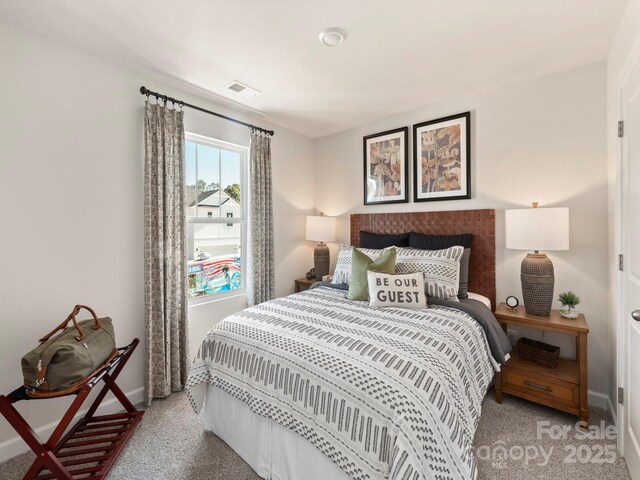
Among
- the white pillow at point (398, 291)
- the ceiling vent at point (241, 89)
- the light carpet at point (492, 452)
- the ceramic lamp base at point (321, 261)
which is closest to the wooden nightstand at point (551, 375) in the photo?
the light carpet at point (492, 452)

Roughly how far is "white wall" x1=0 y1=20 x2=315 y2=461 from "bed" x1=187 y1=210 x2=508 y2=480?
0.99 m

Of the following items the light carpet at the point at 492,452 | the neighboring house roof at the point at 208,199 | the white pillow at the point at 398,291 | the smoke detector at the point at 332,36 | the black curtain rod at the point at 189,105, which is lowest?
the light carpet at the point at 492,452

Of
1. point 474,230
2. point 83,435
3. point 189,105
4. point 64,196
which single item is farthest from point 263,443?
point 189,105

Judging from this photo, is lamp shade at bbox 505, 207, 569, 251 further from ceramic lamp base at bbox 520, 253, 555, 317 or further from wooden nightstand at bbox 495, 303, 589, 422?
wooden nightstand at bbox 495, 303, 589, 422

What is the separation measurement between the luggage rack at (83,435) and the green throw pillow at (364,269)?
5.36 ft

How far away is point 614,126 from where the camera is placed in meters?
1.91

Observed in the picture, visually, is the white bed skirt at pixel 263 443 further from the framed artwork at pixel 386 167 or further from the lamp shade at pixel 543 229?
the framed artwork at pixel 386 167

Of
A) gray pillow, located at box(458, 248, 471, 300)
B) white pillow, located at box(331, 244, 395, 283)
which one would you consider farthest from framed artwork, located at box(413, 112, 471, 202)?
white pillow, located at box(331, 244, 395, 283)

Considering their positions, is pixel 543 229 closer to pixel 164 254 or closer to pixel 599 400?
pixel 599 400

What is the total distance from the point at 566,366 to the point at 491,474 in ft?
3.61

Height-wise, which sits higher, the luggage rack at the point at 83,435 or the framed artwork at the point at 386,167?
the framed artwork at the point at 386,167

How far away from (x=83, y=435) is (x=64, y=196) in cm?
156

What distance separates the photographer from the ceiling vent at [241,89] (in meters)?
2.52

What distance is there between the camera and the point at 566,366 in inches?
84.8
